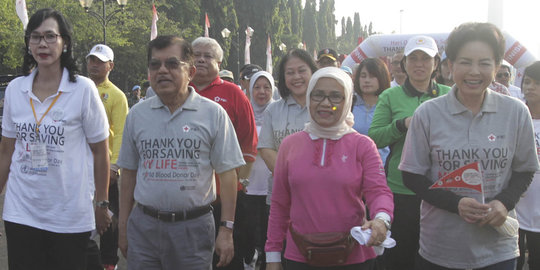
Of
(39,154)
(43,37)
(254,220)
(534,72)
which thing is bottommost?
(254,220)

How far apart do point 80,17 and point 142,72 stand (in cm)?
918

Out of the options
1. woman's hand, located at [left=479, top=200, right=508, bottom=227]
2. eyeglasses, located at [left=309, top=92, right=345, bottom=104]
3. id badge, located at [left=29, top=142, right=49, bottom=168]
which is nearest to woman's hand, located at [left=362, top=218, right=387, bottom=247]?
woman's hand, located at [left=479, top=200, right=508, bottom=227]

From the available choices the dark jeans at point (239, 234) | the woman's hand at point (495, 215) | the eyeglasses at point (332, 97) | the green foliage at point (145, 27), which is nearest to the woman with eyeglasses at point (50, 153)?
the dark jeans at point (239, 234)

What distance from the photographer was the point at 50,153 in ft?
10.7

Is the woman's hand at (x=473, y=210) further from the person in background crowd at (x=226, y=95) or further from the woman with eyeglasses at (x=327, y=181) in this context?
the person in background crowd at (x=226, y=95)

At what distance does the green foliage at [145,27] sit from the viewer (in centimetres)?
2538

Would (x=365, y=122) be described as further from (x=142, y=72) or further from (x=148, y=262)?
(x=142, y=72)

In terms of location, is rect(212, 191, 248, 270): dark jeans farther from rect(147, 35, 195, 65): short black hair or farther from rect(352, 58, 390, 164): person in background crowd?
rect(147, 35, 195, 65): short black hair

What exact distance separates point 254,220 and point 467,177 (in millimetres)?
3297

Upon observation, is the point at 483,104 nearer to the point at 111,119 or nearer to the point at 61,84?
the point at 61,84

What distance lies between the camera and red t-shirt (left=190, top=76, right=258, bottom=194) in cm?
435

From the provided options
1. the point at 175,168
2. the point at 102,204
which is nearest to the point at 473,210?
the point at 175,168

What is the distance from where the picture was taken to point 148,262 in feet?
10.3

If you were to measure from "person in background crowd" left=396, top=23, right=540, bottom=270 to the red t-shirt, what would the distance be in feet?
6.01
